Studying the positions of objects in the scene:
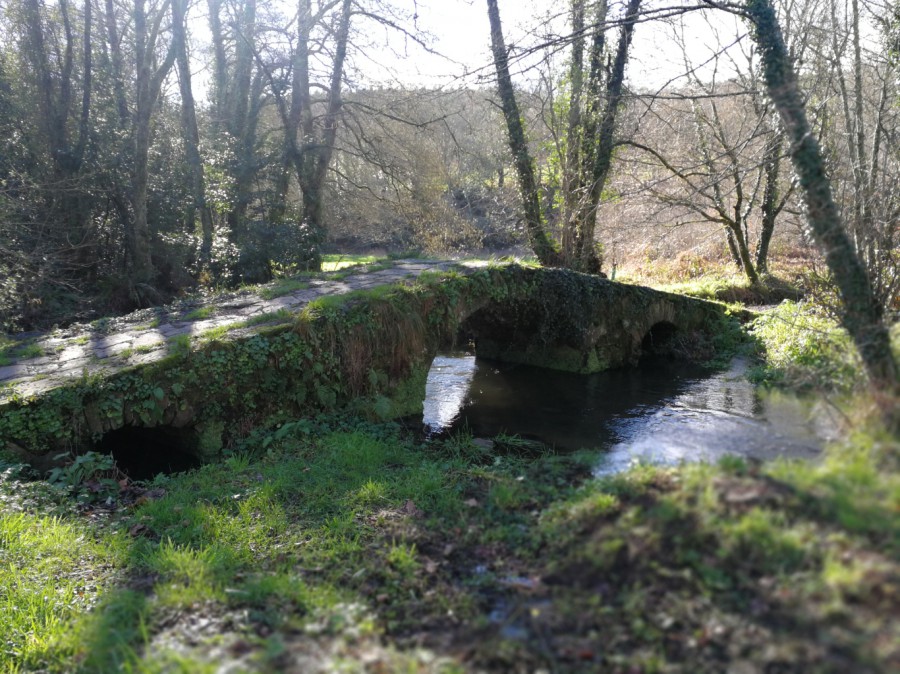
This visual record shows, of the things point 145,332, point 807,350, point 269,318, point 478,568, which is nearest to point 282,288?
point 269,318

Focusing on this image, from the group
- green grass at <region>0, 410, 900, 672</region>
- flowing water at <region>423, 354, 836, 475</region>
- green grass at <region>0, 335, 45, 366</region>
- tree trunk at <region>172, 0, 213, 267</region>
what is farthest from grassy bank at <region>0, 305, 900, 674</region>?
tree trunk at <region>172, 0, 213, 267</region>

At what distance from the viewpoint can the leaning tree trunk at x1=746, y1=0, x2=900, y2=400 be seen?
3.82m

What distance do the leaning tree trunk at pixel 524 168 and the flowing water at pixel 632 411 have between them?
4.12 metres

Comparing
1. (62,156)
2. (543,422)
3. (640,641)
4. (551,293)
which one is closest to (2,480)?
(640,641)

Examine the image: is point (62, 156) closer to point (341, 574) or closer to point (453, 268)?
point (453, 268)

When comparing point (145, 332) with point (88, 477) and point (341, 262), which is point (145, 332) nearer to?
point (88, 477)

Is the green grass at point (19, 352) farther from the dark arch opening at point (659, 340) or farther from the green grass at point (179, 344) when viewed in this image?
the dark arch opening at point (659, 340)

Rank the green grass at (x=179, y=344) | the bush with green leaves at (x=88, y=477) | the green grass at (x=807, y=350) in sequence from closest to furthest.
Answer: the green grass at (x=807, y=350) → the bush with green leaves at (x=88, y=477) → the green grass at (x=179, y=344)

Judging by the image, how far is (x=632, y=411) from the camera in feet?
28.3

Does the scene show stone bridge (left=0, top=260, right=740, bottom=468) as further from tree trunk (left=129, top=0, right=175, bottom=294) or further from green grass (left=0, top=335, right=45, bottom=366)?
tree trunk (left=129, top=0, right=175, bottom=294)

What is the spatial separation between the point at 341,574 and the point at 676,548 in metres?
2.08

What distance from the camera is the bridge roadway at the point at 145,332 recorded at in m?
6.35

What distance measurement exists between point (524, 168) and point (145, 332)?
1011 cm

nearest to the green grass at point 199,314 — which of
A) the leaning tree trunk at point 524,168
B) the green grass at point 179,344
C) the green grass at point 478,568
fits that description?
the green grass at point 179,344
